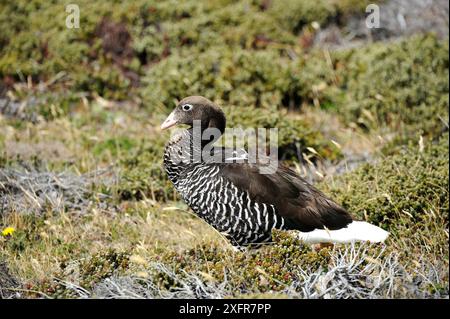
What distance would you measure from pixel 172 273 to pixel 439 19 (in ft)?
26.2

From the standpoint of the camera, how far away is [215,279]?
452 centimetres

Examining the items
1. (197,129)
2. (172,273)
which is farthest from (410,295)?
(197,129)

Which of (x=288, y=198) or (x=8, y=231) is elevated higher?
(x=288, y=198)

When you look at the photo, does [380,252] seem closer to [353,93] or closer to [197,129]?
[197,129]

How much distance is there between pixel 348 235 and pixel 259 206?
2.29 ft

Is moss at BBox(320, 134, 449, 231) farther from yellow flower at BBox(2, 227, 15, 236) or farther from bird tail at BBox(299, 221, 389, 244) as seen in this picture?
yellow flower at BBox(2, 227, 15, 236)

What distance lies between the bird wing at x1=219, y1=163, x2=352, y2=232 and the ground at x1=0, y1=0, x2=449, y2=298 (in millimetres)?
222

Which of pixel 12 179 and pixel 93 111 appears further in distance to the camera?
pixel 93 111

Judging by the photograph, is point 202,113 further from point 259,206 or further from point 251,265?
point 251,265

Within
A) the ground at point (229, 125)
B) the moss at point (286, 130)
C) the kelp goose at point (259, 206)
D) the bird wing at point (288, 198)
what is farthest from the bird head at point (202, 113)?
the moss at point (286, 130)

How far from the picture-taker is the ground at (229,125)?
A: 4805 mm

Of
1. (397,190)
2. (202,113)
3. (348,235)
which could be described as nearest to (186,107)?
(202,113)

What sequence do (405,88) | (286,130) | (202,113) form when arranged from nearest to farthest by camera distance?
(202,113)
(286,130)
(405,88)

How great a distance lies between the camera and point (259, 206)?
17.1 feet
